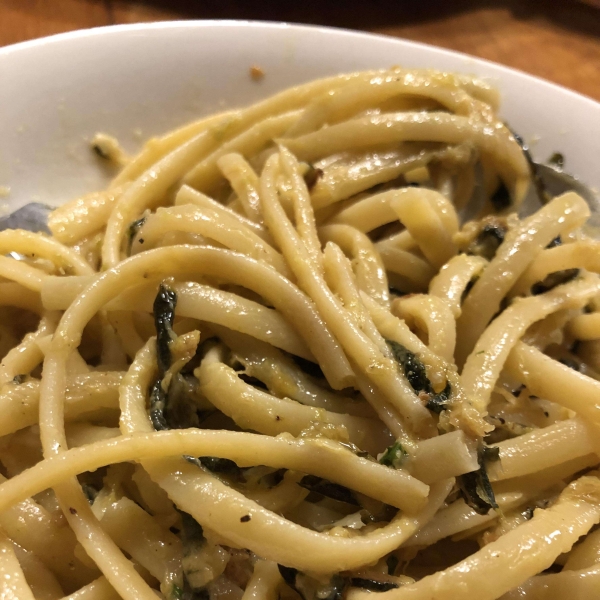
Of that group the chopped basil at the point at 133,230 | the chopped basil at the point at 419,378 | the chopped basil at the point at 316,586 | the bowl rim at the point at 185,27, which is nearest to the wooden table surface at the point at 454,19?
the bowl rim at the point at 185,27

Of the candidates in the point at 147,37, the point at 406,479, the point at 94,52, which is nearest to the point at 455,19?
the point at 147,37

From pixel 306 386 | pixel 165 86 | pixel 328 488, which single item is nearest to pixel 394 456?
pixel 328 488

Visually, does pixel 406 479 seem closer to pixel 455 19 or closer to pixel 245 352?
pixel 245 352

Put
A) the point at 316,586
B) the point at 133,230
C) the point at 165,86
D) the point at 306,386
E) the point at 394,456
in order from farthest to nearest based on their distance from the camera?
the point at 165,86 → the point at 133,230 → the point at 306,386 → the point at 394,456 → the point at 316,586

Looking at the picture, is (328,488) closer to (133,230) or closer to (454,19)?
(133,230)

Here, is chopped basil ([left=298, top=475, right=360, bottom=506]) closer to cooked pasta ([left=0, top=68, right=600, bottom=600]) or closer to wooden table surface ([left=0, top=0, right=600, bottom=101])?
cooked pasta ([left=0, top=68, right=600, bottom=600])

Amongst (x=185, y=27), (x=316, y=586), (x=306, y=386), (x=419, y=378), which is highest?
(x=185, y=27)

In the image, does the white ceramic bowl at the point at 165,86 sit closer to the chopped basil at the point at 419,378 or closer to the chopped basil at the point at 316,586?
the chopped basil at the point at 419,378
